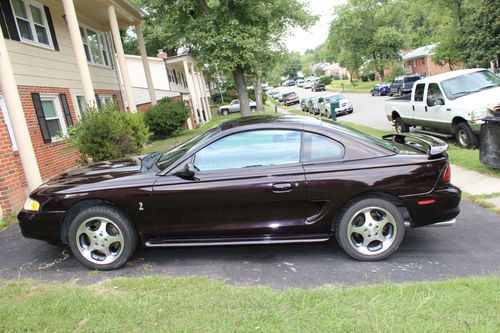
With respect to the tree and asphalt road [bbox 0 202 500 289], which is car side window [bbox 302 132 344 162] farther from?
the tree

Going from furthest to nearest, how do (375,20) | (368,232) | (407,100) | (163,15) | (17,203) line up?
(375,20)
(163,15)
(407,100)
(17,203)
(368,232)

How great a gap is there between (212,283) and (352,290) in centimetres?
127

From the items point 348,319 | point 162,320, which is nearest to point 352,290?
point 348,319

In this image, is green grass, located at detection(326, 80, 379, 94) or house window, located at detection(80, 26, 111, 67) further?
green grass, located at detection(326, 80, 379, 94)

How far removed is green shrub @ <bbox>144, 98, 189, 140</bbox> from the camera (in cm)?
1719

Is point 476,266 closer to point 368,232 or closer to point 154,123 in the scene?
point 368,232

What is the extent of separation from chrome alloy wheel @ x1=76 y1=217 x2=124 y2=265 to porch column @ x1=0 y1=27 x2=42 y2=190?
3747 mm

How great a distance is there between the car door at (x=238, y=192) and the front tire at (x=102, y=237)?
357 millimetres

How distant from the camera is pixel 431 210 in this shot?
13.3 feet

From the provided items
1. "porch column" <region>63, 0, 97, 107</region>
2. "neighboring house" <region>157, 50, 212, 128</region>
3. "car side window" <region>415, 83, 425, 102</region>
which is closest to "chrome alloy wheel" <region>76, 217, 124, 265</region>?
"porch column" <region>63, 0, 97, 107</region>

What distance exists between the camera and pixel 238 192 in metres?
3.96

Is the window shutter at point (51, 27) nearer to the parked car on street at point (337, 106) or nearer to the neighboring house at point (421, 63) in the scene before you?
the parked car on street at point (337, 106)

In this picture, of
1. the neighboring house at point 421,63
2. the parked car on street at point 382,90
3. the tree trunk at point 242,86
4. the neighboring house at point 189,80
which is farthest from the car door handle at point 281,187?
the neighboring house at point 421,63

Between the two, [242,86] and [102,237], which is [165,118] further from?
[102,237]
